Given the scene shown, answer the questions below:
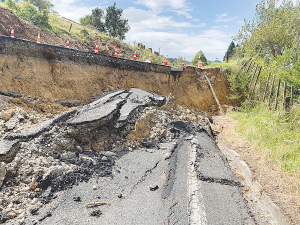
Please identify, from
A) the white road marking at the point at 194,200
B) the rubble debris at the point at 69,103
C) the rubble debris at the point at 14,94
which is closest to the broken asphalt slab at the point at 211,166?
the white road marking at the point at 194,200

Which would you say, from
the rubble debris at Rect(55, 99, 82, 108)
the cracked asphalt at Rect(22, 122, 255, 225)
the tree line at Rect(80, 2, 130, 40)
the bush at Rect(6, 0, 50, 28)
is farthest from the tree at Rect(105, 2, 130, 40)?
the cracked asphalt at Rect(22, 122, 255, 225)

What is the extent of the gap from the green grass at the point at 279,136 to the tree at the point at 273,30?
4144mm

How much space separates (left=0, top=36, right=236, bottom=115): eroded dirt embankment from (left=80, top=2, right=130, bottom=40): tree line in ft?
56.0

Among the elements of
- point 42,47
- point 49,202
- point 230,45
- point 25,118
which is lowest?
point 49,202

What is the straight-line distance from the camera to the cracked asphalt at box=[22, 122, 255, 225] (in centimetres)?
262

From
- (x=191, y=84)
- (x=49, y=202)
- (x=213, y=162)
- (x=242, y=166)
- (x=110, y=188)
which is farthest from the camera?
(x=191, y=84)

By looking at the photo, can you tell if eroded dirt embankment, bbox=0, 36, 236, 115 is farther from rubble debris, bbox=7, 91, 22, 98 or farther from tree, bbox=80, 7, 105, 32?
tree, bbox=80, 7, 105, 32

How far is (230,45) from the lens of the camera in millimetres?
37031

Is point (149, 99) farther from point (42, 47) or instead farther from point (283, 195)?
point (283, 195)

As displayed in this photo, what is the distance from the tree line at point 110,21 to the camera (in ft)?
77.5

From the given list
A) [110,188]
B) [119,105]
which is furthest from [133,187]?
[119,105]

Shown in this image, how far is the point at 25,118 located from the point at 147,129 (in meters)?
2.76

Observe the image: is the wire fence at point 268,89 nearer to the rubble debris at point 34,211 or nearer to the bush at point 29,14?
the rubble debris at point 34,211

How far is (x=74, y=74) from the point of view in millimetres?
6574
